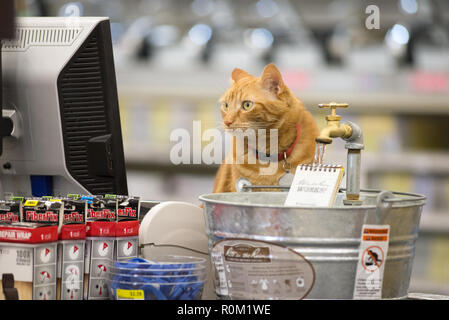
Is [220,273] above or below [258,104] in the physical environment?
below

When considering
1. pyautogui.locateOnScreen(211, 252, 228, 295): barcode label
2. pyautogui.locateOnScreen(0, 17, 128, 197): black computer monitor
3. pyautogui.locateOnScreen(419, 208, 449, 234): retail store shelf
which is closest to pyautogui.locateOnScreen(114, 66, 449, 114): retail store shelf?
pyautogui.locateOnScreen(419, 208, 449, 234): retail store shelf

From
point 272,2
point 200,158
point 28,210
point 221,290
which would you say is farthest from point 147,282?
point 272,2

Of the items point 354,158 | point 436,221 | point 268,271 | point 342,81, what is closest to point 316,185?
point 354,158

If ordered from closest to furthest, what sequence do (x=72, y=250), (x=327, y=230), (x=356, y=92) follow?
(x=327, y=230), (x=72, y=250), (x=356, y=92)

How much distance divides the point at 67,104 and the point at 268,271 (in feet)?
2.10

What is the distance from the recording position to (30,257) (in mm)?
1016

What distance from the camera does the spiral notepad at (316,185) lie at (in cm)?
107

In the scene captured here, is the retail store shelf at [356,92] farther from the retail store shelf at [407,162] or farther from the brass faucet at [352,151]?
the brass faucet at [352,151]

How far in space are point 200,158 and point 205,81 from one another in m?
1.09

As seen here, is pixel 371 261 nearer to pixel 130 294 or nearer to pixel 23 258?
pixel 130 294

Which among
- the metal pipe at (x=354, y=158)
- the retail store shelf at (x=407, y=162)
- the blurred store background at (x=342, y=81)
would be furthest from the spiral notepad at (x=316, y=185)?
the retail store shelf at (x=407, y=162)

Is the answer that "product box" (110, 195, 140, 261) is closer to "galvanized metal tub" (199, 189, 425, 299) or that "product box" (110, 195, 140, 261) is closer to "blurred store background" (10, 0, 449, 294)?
"galvanized metal tub" (199, 189, 425, 299)

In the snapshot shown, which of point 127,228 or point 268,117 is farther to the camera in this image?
point 268,117

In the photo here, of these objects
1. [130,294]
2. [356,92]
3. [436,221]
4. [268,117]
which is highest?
[356,92]
